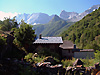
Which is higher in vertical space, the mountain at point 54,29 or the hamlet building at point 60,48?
the mountain at point 54,29

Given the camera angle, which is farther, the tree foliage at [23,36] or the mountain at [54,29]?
the mountain at [54,29]

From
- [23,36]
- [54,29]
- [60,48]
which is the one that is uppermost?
[54,29]

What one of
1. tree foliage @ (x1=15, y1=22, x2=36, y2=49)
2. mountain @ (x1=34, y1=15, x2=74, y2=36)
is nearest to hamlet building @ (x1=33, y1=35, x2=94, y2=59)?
tree foliage @ (x1=15, y1=22, x2=36, y2=49)

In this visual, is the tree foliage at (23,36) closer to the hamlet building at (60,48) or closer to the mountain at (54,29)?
the hamlet building at (60,48)

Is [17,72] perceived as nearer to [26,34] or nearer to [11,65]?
[11,65]

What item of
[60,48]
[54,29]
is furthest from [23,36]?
[54,29]

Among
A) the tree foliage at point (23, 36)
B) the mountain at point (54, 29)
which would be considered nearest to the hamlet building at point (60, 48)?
the tree foliage at point (23, 36)

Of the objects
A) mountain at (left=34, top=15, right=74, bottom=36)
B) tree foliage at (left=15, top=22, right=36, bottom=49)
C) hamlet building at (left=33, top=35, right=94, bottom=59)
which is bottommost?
hamlet building at (left=33, top=35, right=94, bottom=59)

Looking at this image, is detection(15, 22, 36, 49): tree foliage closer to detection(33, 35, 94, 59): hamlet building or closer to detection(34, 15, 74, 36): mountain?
detection(33, 35, 94, 59): hamlet building

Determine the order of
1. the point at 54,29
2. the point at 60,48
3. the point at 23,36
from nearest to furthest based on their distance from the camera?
the point at 23,36 < the point at 60,48 < the point at 54,29

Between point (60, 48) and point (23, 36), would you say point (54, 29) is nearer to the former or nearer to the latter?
point (60, 48)

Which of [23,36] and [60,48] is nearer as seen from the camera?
[23,36]

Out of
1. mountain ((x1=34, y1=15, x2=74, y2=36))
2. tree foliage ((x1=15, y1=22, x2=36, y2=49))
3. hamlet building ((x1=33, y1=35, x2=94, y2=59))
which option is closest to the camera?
tree foliage ((x1=15, y1=22, x2=36, y2=49))

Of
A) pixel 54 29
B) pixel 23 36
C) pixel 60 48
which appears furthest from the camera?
pixel 54 29
